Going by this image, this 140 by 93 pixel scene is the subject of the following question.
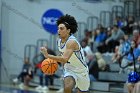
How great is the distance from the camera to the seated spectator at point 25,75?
2147 cm

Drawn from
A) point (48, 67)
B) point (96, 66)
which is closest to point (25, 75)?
point (96, 66)

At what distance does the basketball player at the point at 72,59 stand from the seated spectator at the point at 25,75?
1162cm

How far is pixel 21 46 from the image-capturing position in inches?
955

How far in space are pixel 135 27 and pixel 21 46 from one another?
6.91 m

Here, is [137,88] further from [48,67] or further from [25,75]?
[25,75]

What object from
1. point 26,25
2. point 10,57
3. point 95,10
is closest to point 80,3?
point 95,10

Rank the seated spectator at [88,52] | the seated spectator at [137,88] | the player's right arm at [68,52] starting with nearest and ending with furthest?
the player's right arm at [68,52]
the seated spectator at [137,88]
the seated spectator at [88,52]

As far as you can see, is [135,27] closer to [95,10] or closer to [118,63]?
[118,63]

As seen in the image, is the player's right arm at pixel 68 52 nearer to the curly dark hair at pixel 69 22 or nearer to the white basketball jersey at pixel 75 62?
the white basketball jersey at pixel 75 62

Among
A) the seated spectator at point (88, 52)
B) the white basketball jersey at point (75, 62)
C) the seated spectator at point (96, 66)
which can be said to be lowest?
the seated spectator at point (96, 66)

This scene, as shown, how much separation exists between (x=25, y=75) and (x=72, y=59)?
1213 centimetres

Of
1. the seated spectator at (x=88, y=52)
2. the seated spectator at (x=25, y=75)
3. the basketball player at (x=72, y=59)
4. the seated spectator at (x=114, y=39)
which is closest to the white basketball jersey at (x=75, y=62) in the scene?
the basketball player at (x=72, y=59)

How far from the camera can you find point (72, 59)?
32.4 ft

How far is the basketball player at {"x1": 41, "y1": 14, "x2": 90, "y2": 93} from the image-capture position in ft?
31.8
